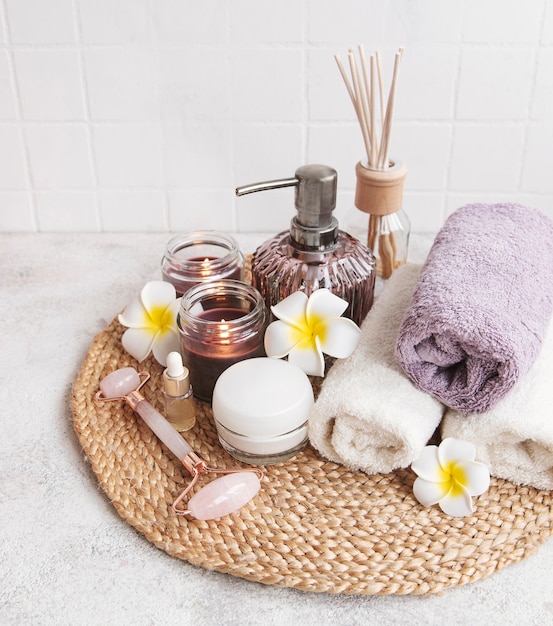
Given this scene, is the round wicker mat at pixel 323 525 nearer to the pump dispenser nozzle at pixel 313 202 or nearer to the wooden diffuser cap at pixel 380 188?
the pump dispenser nozzle at pixel 313 202

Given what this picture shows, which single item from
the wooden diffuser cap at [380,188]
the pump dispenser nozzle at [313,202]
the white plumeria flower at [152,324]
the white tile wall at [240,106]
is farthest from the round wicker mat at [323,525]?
the white tile wall at [240,106]

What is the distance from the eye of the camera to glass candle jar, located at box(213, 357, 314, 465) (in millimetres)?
748

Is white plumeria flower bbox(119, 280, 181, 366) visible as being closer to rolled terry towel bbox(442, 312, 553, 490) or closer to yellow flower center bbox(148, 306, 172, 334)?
yellow flower center bbox(148, 306, 172, 334)

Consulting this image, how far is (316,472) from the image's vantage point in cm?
78

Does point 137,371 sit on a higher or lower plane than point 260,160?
lower

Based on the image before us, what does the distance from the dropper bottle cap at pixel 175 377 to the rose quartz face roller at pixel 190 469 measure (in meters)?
0.03

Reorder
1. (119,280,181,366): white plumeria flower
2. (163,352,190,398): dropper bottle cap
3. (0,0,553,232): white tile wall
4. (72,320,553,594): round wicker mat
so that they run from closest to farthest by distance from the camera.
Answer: (72,320,553,594): round wicker mat < (163,352,190,398): dropper bottle cap < (119,280,181,366): white plumeria flower < (0,0,553,232): white tile wall

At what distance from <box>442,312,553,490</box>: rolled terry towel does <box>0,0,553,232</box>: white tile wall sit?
492 mm

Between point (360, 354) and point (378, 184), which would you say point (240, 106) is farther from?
point (360, 354)

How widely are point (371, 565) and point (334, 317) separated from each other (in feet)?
0.85

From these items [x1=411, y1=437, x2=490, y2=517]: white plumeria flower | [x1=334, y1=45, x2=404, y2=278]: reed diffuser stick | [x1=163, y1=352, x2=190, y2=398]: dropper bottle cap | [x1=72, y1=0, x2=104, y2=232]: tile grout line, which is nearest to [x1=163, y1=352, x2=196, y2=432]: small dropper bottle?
[x1=163, y1=352, x2=190, y2=398]: dropper bottle cap

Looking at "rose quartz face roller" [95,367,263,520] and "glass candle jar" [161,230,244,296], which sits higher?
"glass candle jar" [161,230,244,296]

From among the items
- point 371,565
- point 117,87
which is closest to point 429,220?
point 117,87

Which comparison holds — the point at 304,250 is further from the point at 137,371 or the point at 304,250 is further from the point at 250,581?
the point at 250,581
